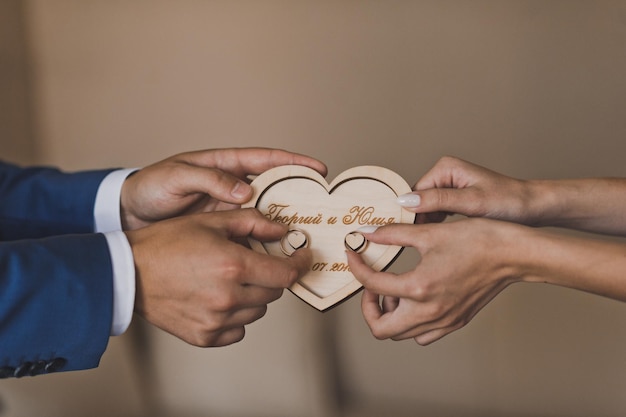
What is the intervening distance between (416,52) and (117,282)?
3.00 ft

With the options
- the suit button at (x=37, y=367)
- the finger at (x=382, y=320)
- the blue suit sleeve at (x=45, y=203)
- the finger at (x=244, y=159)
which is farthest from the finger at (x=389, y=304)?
the blue suit sleeve at (x=45, y=203)

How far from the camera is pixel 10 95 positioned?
1565 mm

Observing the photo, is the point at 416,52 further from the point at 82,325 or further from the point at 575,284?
the point at 82,325

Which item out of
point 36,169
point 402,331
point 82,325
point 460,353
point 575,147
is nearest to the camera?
point 82,325

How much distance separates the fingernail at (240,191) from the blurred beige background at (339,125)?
0.59 metres

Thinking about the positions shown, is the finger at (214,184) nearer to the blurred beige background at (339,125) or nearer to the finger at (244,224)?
the finger at (244,224)

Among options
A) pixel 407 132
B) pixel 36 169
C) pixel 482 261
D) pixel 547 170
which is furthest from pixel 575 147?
pixel 36 169

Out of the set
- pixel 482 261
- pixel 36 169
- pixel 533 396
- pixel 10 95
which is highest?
pixel 10 95

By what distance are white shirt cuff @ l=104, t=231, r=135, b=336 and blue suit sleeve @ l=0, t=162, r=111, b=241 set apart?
388 millimetres

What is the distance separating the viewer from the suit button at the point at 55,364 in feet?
2.56

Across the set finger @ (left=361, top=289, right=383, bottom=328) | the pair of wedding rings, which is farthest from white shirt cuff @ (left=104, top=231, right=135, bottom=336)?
finger @ (left=361, top=289, right=383, bottom=328)

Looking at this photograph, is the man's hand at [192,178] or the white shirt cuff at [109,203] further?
the white shirt cuff at [109,203]

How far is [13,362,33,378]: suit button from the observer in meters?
0.77

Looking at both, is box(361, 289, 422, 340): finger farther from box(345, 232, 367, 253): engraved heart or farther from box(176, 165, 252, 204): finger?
box(176, 165, 252, 204): finger
